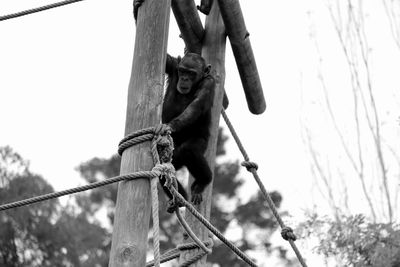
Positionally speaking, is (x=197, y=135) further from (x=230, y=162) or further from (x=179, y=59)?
(x=230, y=162)

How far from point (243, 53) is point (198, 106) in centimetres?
50

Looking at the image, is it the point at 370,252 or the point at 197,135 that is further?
the point at 370,252

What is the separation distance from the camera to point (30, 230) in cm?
1956

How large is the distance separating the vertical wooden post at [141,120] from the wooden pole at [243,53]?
3.86 feet

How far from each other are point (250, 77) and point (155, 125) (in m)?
1.76

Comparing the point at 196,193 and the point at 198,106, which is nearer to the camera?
the point at 196,193

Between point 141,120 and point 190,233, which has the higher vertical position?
point 141,120

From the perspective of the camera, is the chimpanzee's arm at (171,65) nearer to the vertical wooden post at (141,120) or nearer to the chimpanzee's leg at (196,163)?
the chimpanzee's leg at (196,163)

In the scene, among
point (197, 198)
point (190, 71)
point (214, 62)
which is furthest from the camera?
point (190, 71)

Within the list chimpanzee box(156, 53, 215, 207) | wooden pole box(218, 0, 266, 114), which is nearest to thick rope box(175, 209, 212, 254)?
chimpanzee box(156, 53, 215, 207)

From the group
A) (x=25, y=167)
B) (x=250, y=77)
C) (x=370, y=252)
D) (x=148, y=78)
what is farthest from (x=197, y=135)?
(x=25, y=167)

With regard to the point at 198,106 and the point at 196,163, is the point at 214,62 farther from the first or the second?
the point at 196,163

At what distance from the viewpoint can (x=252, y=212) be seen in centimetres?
2158

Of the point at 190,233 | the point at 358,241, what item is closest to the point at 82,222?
the point at 358,241
